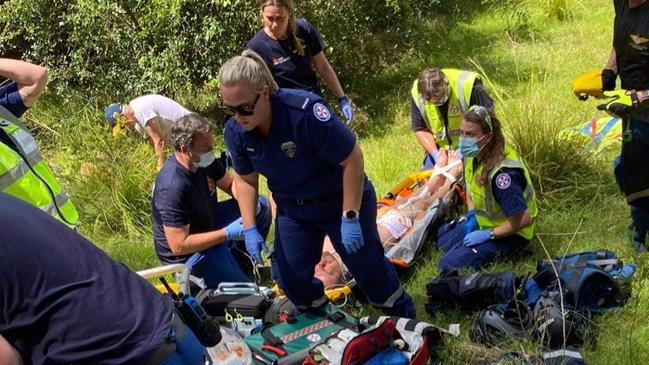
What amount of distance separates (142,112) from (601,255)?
11.6 ft

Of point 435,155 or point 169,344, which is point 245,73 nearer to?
point 169,344

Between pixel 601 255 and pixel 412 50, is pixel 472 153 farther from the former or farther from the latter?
pixel 412 50

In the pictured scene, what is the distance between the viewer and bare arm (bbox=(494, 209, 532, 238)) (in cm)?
416

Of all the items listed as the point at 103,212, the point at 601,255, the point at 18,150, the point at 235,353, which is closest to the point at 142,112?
the point at 103,212

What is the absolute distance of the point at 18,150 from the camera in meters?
3.51

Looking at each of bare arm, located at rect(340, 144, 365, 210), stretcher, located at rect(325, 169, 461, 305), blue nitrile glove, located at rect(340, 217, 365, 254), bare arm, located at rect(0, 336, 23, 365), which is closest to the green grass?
stretcher, located at rect(325, 169, 461, 305)

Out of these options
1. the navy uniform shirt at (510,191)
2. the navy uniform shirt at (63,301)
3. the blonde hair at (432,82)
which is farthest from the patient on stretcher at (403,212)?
the navy uniform shirt at (63,301)

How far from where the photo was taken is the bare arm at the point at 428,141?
557 cm

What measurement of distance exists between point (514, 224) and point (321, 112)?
1.64 meters

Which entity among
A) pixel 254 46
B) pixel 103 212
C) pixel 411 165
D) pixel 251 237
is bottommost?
pixel 411 165

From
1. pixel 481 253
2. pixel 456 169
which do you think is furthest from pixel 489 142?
pixel 456 169

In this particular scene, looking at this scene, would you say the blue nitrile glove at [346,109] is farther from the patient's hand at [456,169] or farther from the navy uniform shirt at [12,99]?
the navy uniform shirt at [12,99]

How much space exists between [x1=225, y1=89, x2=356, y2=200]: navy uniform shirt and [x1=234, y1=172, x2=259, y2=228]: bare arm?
17cm

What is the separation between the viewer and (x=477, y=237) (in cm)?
431
